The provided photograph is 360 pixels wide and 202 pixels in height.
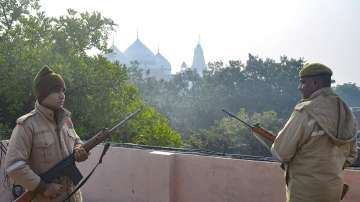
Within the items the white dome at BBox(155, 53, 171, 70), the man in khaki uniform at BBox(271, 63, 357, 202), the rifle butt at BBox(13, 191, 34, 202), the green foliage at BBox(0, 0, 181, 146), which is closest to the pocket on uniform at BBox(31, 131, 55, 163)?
the rifle butt at BBox(13, 191, 34, 202)

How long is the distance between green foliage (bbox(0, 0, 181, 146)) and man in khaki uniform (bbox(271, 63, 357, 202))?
10.5m

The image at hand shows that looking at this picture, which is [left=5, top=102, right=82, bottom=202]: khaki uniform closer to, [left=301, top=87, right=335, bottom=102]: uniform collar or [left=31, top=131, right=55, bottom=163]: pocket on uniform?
[left=31, top=131, right=55, bottom=163]: pocket on uniform

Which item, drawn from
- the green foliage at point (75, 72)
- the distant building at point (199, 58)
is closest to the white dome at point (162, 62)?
the distant building at point (199, 58)

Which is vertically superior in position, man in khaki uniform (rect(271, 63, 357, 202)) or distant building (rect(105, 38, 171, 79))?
distant building (rect(105, 38, 171, 79))

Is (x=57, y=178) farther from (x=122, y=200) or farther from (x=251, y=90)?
(x=251, y=90)

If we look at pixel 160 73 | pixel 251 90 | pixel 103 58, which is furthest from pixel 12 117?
pixel 160 73

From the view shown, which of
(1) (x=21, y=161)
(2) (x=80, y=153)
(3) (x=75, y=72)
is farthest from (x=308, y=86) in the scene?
(3) (x=75, y=72)

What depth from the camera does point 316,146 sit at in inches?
124

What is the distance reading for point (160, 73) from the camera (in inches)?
5246

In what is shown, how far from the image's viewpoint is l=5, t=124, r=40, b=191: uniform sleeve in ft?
9.96

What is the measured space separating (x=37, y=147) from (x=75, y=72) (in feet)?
40.2

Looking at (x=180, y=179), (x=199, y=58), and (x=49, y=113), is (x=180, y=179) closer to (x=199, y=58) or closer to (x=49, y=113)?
(x=49, y=113)

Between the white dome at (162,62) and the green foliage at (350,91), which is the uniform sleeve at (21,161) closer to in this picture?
the green foliage at (350,91)

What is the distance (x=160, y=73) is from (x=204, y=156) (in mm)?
128093
